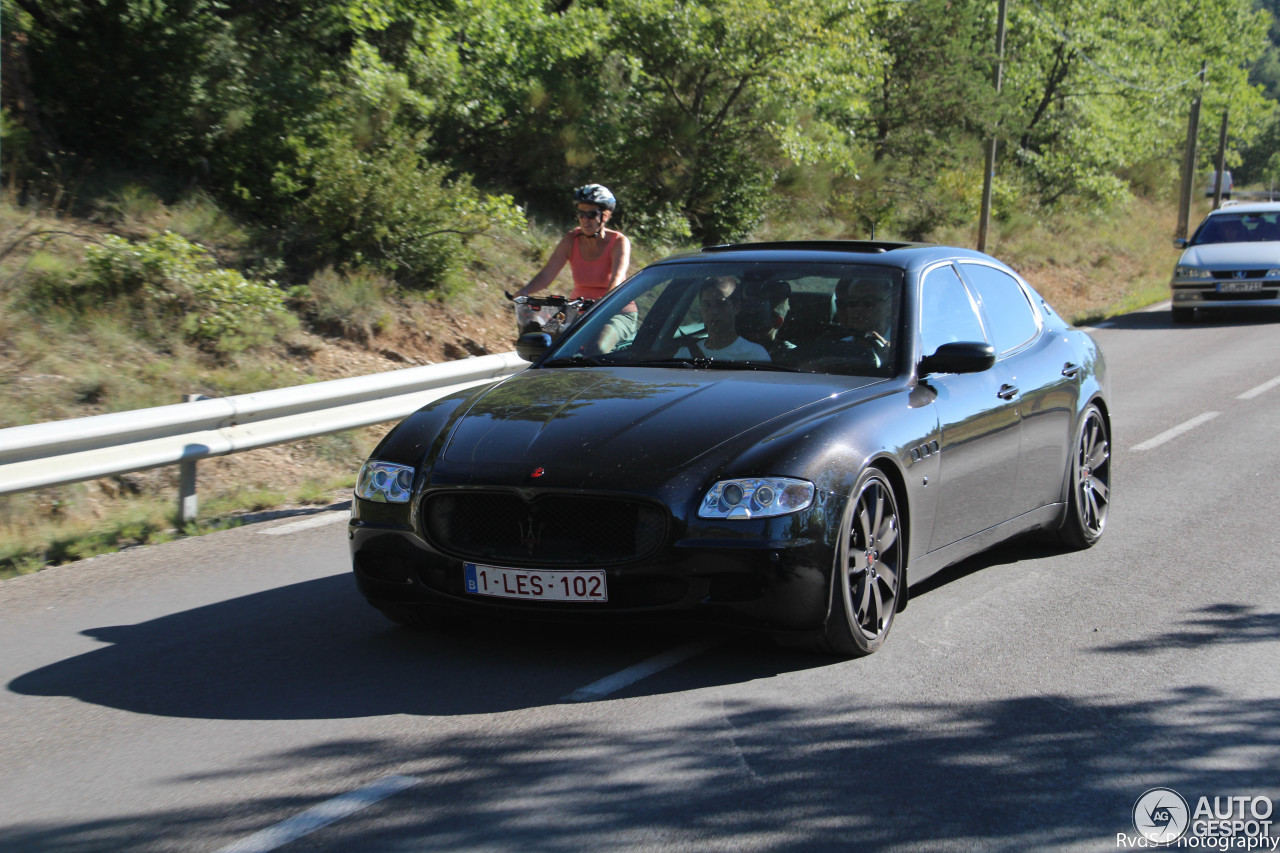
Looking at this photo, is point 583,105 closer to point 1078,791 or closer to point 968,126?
point 968,126

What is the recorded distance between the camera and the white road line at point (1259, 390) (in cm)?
1320

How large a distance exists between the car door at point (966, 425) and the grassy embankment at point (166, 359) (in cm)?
409

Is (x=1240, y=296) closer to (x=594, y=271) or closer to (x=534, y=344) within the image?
(x=594, y=271)

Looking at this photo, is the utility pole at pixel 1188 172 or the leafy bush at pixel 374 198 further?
the utility pole at pixel 1188 172

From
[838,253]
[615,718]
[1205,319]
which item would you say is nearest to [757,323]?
[838,253]

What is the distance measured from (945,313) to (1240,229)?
18232 mm

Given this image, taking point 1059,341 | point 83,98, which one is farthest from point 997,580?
point 83,98

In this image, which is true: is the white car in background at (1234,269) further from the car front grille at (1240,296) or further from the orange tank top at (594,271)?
the orange tank top at (594,271)

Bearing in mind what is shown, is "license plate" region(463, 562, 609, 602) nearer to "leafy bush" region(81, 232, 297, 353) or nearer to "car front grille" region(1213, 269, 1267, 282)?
"leafy bush" region(81, 232, 297, 353)

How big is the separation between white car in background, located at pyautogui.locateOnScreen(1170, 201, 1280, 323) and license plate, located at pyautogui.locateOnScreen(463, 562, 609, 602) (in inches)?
739

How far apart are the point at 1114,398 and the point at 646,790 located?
10589 millimetres

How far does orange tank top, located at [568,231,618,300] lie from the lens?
892 cm

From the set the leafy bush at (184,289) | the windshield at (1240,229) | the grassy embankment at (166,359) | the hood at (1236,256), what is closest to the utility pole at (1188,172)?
the windshield at (1240,229)

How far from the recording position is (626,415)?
16.9ft
